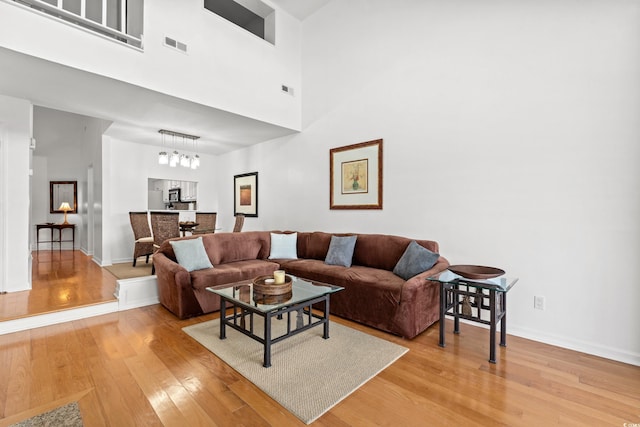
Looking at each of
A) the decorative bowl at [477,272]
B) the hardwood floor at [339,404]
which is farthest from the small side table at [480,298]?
the hardwood floor at [339,404]

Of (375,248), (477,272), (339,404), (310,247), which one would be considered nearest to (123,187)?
(310,247)

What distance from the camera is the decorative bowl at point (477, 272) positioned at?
100 inches

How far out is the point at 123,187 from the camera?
6004 mm

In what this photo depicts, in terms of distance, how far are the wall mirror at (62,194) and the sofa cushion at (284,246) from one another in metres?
6.57

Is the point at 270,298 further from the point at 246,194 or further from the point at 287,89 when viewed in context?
the point at 246,194

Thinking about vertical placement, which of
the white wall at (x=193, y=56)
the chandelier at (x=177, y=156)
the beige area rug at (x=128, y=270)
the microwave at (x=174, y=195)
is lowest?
the beige area rug at (x=128, y=270)

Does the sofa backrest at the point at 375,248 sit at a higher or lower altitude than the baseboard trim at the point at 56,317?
higher

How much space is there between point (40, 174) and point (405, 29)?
8.97 metres

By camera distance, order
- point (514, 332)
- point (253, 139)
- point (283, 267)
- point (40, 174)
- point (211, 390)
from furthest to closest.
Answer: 1. point (40, 174)
2. point (253, 139)
3. point (283, 267)
4. point (514, 332)
5. point (211, 390)

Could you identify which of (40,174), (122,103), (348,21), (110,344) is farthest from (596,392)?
(40,174)

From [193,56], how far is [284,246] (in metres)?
2.78

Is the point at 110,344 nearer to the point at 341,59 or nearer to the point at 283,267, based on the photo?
the point at 283,267

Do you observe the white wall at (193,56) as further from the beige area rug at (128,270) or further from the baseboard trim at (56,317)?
the beige area rug at (128,270)

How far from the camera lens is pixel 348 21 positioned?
449 cm
